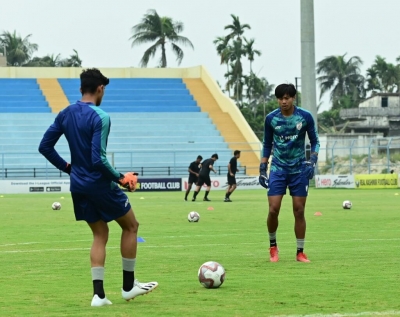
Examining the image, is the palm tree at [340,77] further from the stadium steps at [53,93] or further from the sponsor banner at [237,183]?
the sponsor banner at [237,183]

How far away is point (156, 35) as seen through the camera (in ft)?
291

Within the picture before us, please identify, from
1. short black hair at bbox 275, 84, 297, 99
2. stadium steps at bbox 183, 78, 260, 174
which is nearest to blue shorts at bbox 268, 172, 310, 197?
short black hair at bbox 275, 84, 297, 99

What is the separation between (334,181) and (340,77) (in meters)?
69.2

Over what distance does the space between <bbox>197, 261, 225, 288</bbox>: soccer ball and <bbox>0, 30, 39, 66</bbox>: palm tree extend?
98085 millimetres

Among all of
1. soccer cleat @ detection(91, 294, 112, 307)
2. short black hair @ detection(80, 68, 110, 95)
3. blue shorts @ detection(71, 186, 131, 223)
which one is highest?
short black hair @ detection(80, 68, 110, 95)

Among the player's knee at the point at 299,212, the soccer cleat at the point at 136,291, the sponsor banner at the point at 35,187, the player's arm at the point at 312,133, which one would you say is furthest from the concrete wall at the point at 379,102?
the soccer cleat at the point at 136,291

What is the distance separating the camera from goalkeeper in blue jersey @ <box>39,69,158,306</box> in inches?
332

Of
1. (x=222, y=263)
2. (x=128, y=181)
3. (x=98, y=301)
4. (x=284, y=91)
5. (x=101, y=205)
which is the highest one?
(x=284, y=91)

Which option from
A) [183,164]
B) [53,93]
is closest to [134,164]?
[183,164]

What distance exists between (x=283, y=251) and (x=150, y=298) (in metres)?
5.20

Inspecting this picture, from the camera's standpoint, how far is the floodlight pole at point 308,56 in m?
49.2

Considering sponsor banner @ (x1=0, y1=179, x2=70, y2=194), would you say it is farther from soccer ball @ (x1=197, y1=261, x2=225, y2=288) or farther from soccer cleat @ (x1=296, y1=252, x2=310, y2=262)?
soccer ball @ (x1=197, y1=261, x2=225, y2=288)

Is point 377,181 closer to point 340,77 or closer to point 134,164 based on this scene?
point 134,164

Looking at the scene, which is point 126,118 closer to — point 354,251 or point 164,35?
point 164,35
